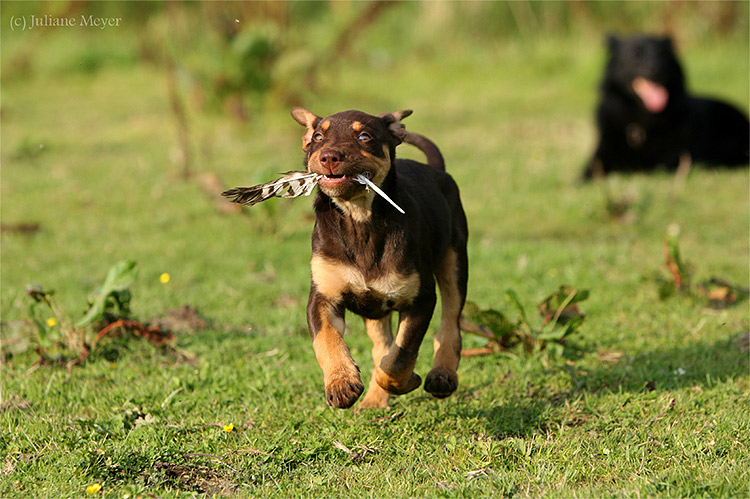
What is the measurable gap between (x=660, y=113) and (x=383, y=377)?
24.3ft

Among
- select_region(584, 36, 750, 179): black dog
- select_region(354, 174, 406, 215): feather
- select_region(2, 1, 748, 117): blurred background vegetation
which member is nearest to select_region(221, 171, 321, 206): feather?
select_region(354, 174, 406, 215): feather

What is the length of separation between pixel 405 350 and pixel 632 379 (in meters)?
1.49

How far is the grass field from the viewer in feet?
12.2

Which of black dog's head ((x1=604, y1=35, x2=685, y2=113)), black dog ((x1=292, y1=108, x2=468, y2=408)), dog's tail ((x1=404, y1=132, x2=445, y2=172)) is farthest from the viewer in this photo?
black dog's head ((x1=604, y1=35, x2=685, y2=113))

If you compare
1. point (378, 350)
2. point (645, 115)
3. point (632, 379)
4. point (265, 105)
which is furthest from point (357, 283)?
point (265, 105)

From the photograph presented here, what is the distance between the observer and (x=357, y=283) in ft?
12.4

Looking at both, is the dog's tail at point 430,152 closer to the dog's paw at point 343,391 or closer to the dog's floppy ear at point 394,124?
the dog's floppy ear at point 394,124

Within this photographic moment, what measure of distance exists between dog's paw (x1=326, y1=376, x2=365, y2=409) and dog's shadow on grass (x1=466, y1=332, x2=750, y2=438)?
89 cm

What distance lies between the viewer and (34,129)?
12.2 metres

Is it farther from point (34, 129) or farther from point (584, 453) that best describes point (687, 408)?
point (34, 129)

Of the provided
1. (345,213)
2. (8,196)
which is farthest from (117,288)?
(8,196)

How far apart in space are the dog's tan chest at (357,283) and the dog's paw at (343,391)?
1.29ft

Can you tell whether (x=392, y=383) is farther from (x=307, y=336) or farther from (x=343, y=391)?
(x=307, y=336)

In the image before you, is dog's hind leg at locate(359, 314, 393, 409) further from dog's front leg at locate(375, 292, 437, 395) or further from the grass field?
dog's front leg at locate(375, 292, 437, 395)
